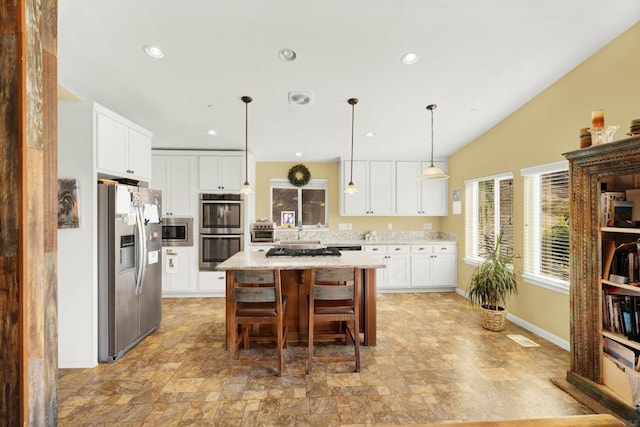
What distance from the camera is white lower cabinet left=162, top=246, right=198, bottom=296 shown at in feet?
15.6

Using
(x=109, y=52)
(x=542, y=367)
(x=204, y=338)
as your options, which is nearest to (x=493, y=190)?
(x=542, y=367)

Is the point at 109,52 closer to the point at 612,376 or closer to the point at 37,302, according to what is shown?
the point at 37,302

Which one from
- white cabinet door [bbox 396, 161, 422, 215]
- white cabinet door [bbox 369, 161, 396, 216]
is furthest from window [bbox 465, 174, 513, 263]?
white cabinet door [bbox 369, 161, 396, 216]

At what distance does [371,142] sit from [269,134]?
1617 millimetres

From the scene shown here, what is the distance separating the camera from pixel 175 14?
229 centimetres

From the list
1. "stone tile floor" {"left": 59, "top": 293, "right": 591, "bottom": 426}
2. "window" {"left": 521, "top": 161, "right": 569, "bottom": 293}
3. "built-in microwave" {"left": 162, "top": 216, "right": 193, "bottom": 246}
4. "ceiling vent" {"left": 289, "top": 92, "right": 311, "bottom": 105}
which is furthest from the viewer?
"built-in microwave" {"left": 162, "top": 216, "right": 193, "bottom": 246}

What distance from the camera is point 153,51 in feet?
8.73

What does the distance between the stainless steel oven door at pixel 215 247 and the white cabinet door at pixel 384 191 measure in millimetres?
2428

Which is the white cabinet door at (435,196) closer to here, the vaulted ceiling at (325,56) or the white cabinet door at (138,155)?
the vaulted ceiling at (325,56)

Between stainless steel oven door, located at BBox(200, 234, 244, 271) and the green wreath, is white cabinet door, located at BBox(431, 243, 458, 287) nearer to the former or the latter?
the green wreath

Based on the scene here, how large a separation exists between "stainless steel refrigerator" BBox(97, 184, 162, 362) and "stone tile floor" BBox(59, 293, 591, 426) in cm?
22

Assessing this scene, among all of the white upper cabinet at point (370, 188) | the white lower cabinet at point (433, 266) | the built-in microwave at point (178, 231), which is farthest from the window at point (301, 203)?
the white lower cabinet at point (433, 266)

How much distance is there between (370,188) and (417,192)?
2.87ft

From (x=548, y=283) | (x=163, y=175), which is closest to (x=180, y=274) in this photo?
(x=163, y=175)
